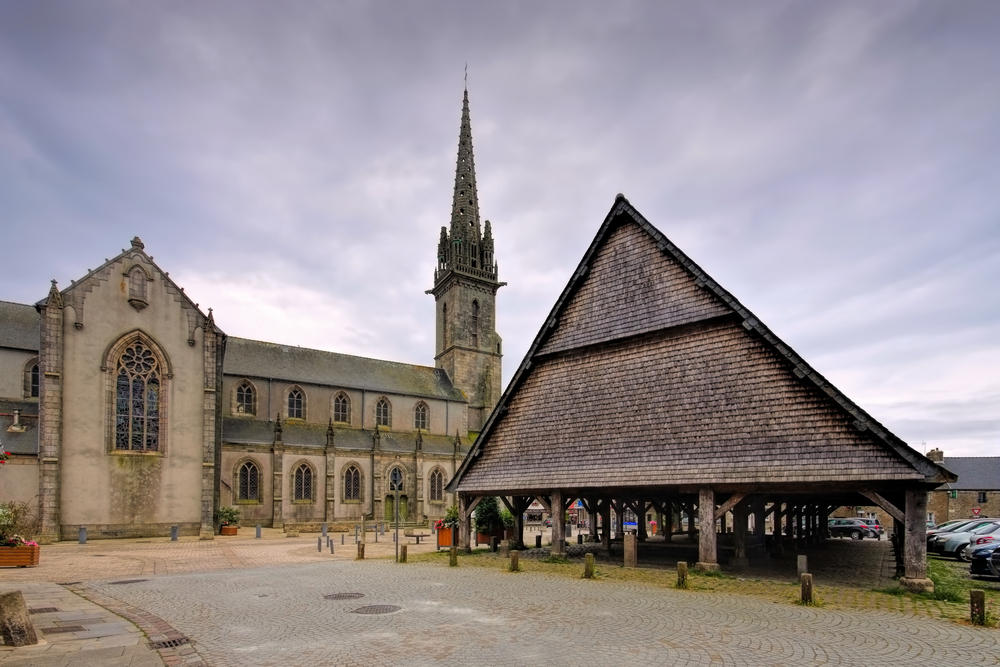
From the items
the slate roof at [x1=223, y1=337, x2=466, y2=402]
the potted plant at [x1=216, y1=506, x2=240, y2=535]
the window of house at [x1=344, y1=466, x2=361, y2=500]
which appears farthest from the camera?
the slate roof at [x1=223, y1=337, x2=466, y2=402]

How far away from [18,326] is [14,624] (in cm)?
3438

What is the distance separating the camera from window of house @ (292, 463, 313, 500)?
4181cm

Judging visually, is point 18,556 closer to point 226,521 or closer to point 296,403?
point 226,521

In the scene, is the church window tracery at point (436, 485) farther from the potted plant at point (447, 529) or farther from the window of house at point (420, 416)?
the potted plant at point (447, 529)

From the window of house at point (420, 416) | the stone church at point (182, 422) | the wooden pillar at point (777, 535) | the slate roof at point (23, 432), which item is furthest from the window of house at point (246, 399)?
the wooden pillar at point (777, 535)

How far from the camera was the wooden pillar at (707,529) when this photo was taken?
51.1 feet

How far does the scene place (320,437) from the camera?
146ft

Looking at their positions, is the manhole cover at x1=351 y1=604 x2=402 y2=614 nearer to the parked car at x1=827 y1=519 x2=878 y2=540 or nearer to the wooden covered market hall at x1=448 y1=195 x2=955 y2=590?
the wooden covered market hall at x1=448 y1=195 x2=955 y2=590

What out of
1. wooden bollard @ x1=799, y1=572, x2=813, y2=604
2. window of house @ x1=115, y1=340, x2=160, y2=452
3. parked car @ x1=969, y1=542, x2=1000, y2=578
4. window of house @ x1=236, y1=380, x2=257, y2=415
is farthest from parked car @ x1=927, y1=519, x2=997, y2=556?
window of house @ x1=236, y1=380, x2=257, y2=415

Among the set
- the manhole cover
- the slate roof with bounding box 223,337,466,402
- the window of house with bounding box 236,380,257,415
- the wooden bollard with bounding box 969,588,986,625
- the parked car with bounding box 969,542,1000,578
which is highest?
the slate roof with bounding box 223,337,466,402

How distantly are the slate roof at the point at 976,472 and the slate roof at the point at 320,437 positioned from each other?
40.9 meters

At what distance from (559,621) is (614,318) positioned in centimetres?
1079

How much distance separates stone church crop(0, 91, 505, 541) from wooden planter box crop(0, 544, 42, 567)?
142 inches

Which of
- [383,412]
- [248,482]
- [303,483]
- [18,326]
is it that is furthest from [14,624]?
[383,412]
